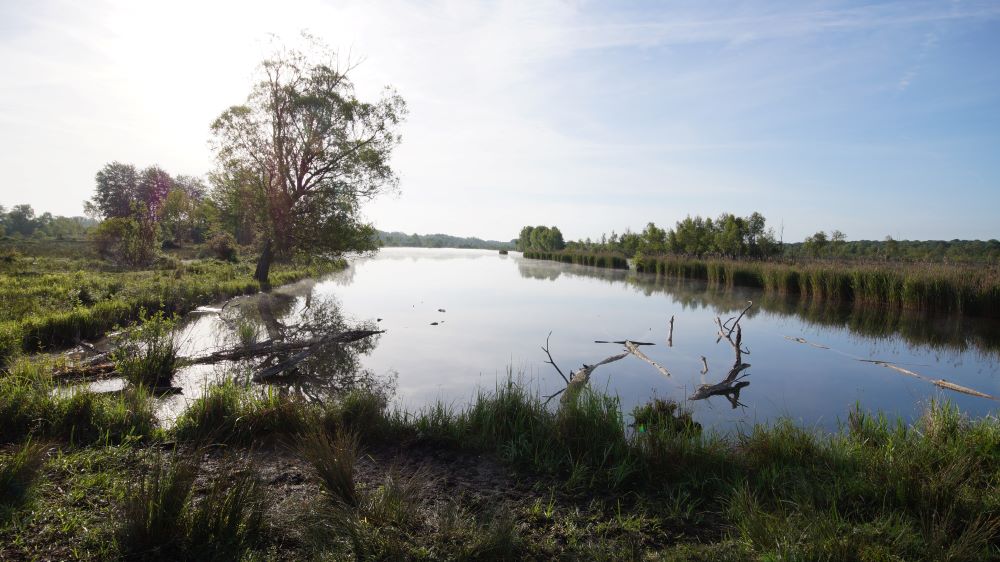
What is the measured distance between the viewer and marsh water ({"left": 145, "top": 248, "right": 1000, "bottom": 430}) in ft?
21.4

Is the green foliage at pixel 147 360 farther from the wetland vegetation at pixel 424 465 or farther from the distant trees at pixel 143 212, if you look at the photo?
the distant trees at pixel 143 212

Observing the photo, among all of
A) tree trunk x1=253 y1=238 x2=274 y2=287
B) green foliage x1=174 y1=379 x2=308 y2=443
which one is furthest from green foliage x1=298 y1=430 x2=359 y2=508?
tree trunk x1=253 y1=238 x2=274 y2=287

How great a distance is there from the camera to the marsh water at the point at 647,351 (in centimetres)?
652

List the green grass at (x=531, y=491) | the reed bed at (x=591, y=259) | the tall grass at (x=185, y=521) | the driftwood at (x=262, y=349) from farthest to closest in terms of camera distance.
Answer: the reed bed at (x=591, y=259) < the driftwood at (x=262, y=349) < the green grass at (x=531, y=491) < the tall grass at (x=185, y=521)

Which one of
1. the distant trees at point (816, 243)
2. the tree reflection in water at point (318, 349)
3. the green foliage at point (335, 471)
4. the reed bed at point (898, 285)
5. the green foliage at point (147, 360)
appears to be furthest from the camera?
the distant trees at point (816, 243)

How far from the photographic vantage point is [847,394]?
22.4 ft

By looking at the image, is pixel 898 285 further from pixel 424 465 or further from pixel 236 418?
pixel 236 418

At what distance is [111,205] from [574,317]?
58130 mm

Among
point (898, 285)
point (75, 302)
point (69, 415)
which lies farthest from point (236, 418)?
point (898, 285)

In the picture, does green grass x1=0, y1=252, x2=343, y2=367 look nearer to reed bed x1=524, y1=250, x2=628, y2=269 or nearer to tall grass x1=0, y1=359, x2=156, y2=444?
tall grass x1=0, y1=359, x2=156, y2=444

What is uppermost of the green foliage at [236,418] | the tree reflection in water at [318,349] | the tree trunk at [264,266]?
the tree trunk at [264,266]

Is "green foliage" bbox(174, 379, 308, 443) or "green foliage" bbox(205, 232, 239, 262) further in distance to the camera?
"green foliage" bbox(205, 232, 239, 262)

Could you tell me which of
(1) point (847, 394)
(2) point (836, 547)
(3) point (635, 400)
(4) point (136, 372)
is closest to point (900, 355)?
(1) point (847, 394)

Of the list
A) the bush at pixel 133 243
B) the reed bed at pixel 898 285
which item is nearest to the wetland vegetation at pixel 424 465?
the reed bed at pixel 898 285
